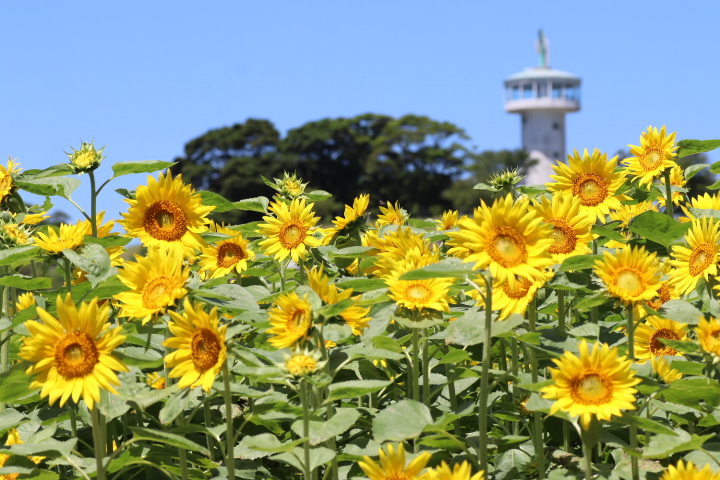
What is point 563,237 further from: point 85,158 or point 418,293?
point 85,158

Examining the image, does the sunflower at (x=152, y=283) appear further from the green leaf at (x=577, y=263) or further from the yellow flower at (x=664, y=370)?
the yellow flower at (x=664, y=370)

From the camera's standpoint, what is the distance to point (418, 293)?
254 cm

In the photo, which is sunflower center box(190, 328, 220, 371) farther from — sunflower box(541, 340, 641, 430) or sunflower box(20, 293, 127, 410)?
sunflower box(541, 340, 641, 430)

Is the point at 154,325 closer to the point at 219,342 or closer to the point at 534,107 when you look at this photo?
the point at 219,342

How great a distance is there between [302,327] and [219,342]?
0.21 meters

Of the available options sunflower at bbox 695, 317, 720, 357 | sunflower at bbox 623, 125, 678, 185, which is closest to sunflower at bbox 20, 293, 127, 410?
sunflower at bbox 695, 317, 720, 357

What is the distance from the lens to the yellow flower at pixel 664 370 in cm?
275

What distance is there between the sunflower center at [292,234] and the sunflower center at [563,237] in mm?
1111

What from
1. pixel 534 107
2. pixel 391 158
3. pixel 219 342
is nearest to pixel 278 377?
pixel 219 342

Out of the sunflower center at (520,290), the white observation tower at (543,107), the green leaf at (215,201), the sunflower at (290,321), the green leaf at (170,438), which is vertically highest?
the white observation tower at (543,107)

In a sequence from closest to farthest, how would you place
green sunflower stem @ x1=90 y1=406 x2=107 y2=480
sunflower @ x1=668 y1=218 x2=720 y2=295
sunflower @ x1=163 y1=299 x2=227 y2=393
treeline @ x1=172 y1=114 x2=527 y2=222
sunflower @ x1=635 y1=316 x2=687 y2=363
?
sunflower @ x1=163 y1=299 x2=227 y2=393 < green sunflower stem @ x1=90 y1=406 x2=107 y2=480 < sunflower @ x1=668 y1=218 x2=720 y2=295 < sunflower @ x1=635 y1=316 x2=687 y2=363 < treeline @ x1=172 y1=114 x2=527 y2=222

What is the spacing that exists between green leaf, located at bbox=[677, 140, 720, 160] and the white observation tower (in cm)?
7722

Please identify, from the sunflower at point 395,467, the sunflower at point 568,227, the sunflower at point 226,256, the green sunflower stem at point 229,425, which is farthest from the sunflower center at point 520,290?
the sunflower at point 226,256

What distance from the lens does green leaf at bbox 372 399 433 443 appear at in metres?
2.17
